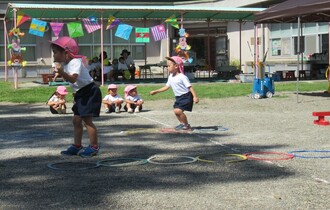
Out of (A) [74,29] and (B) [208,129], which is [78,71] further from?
(A) [74,29]

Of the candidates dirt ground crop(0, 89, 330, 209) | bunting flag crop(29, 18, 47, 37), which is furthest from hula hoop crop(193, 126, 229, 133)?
bunting flag crop(29, 18, 47, 37)

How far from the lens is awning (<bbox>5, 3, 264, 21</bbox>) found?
2057 cm

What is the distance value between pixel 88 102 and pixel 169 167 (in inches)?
64.4

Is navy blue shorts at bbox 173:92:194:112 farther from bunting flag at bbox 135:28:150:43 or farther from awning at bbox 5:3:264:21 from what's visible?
bunting flag at bbox 135:28:150:43

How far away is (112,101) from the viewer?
13.6 meters

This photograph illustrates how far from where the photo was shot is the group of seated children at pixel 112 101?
43.8ft

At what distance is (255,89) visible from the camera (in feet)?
55.0

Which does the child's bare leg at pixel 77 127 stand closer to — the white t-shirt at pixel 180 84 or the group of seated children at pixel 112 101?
the white t-shirt at pixel 180 84

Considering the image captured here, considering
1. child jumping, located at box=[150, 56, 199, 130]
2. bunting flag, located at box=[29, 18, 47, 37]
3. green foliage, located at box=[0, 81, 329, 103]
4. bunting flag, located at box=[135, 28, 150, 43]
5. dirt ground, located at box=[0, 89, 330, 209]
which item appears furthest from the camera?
bunting flag, located at box=[135, 28, 150, 43]

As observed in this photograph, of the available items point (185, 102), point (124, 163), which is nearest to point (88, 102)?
point (124, 163)

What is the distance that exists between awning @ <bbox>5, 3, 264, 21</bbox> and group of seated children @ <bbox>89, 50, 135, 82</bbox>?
1982 mm


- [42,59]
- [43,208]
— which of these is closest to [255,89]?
[43,208]

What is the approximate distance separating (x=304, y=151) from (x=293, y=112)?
18.6ft

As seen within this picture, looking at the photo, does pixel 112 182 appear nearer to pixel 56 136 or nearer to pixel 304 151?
pixel 304 151
